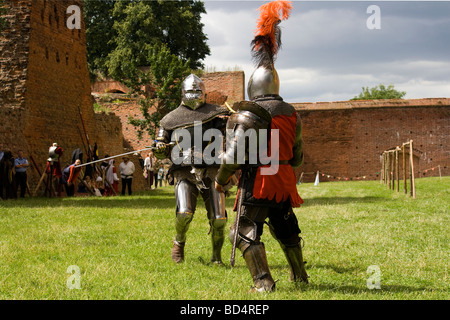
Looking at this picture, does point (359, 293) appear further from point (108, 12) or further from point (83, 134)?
point (108, 12)

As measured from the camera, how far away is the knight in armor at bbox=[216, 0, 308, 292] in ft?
13.4

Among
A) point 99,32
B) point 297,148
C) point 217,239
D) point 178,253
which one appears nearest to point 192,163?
point 217,239

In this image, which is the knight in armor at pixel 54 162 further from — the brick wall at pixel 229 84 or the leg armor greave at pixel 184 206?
the brick wall at pixel 229 84

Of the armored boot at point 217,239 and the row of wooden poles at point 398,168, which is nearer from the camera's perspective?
the armored boot at point 217,239

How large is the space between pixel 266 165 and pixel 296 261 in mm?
898

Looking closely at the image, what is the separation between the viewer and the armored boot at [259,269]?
13.1ft

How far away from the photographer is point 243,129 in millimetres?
4145

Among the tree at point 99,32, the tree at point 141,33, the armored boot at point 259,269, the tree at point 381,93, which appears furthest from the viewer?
the tree at point 381,93

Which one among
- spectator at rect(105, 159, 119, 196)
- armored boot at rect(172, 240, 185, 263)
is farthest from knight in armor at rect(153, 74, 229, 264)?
spectator at rect(105, 159, 119, 196)

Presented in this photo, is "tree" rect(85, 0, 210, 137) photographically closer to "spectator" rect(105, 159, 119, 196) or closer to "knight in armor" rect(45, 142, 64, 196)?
"spectator" rect(105, 159, 119, 196)

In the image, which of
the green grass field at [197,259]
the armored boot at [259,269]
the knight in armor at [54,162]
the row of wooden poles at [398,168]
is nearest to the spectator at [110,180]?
the knight in armor at [54,162]

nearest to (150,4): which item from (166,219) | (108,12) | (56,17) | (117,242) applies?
(108,12)

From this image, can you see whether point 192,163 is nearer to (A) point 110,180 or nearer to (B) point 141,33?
(A) point 110,180

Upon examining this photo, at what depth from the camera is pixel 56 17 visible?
17156 millimetres
